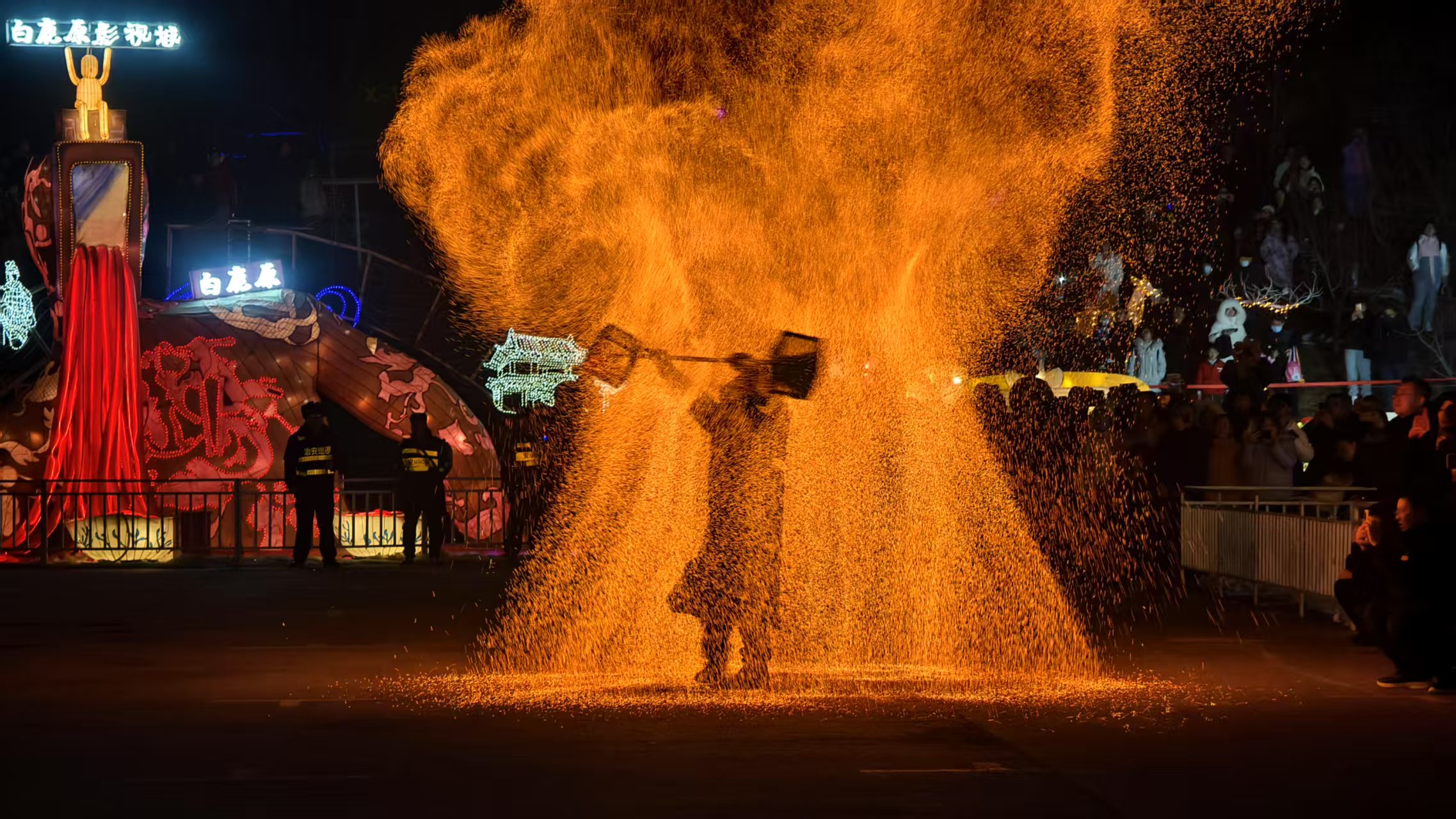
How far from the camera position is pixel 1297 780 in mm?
7918

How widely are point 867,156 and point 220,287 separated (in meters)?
12.8

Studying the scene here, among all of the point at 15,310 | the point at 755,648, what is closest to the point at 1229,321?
the point at 15,310

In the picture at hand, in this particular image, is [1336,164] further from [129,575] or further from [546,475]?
[129,575]

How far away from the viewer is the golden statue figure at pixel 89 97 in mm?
21391

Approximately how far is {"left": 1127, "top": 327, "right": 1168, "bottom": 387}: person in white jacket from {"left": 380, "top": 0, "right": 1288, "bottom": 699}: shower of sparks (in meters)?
15.8

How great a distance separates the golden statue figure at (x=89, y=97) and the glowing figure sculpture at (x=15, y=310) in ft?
18.8

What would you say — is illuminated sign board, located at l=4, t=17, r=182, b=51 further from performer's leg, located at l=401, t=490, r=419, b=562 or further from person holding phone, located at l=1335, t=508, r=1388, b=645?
person holding phone, located at l=1335, t=508, r=1388, b=645

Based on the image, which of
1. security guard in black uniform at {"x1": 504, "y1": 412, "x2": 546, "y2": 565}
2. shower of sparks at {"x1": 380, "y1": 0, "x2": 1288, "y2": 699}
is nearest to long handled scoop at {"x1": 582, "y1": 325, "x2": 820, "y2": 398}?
shower of sparks at {"x1": 380, "y1": 0, "x2": 1288, "y2": 699}

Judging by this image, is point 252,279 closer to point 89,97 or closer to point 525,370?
point 89,97

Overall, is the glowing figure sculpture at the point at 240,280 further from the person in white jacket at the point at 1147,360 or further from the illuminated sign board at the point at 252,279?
the person in white jacket at the point at 1147,360

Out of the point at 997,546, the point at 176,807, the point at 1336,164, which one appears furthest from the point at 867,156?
the point at 1336,164

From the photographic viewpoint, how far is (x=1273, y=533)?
606 inches

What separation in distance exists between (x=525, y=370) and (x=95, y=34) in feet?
25.0

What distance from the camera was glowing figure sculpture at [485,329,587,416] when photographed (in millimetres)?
27328
